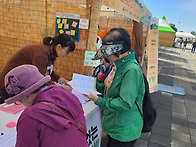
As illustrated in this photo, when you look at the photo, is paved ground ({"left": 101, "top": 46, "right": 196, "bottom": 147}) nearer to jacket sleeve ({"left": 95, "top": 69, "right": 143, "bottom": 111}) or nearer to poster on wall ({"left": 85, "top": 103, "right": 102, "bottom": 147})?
poster on wall ({"left": 85, "top": 103, "right": 102, "bottom": 147})

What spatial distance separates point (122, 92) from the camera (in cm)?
140

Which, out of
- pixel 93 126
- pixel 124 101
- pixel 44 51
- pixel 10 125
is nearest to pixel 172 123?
pixel 93 126

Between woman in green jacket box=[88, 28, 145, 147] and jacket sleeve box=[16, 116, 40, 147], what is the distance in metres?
0.75

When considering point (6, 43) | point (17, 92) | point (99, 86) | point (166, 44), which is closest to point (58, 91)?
point (17, 92)

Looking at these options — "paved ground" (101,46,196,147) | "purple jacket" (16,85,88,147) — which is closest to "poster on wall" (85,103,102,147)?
"purple jacket" (16,85,88,147)

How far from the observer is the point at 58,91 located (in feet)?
3.10

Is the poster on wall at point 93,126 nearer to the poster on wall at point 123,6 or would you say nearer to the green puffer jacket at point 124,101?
the green puffer jacket at point 124,101

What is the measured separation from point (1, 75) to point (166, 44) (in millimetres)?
29097

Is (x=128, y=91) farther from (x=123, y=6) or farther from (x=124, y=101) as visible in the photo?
(x=123, y=6)

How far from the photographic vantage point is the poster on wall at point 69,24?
264cm

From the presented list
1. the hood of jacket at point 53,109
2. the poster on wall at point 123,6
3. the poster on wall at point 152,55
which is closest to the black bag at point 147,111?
the hood of jacket at point 53,109

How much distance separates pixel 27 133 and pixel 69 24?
215cm

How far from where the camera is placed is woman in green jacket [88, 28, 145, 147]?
1.40 meters

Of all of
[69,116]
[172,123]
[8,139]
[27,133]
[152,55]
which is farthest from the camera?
[152,55]
